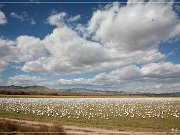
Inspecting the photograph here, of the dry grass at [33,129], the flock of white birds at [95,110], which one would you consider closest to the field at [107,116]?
the flock of white birds at [95,110]

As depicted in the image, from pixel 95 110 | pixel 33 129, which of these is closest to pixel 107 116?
pixel 95 110

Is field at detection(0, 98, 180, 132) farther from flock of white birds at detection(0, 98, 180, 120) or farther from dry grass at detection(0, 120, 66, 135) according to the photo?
dry grass at detection(0, 120, 66, 135)

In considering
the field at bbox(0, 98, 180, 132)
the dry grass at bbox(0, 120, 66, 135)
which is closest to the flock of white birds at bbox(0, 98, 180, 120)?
the field at bbox(0, 98, 180, 132)

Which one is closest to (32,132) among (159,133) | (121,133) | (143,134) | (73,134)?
(73,134)

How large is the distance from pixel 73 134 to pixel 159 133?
20.6 feet

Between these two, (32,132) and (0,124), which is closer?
(32,132)

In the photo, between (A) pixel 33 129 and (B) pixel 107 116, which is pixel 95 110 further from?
(A) pixel 33 129

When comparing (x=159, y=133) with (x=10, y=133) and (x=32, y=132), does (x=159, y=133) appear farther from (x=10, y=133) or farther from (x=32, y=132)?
(x=10, y=133)

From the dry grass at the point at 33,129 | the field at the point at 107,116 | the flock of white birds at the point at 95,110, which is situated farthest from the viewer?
the flock of white birds at the point at 95,110

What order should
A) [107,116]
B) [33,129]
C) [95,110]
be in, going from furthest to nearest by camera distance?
[95,110], [107,116], [33,129]

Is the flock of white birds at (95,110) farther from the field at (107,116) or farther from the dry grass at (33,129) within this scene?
the dry grass at (33,129)

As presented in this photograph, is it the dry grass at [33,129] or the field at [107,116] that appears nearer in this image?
the dry grass at [33,129]

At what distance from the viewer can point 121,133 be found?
20531mm

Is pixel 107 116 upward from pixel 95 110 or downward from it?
downward
